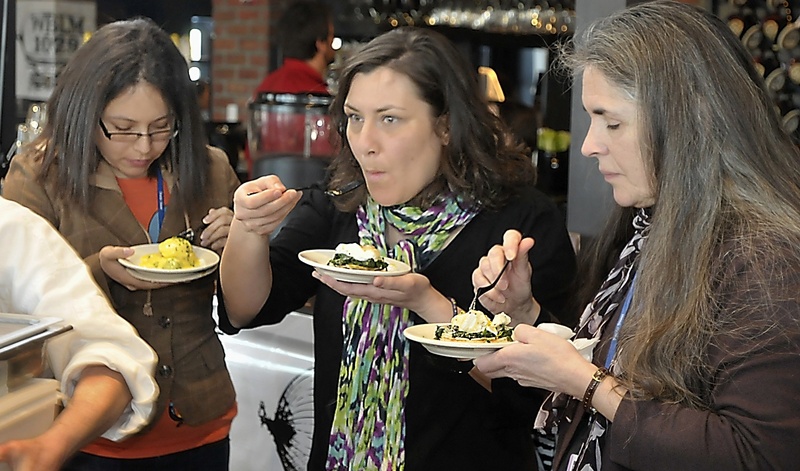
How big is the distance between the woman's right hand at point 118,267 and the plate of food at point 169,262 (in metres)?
0.02

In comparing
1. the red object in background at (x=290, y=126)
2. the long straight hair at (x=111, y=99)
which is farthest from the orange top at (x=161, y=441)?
the red object in background at (x=290, y=126)

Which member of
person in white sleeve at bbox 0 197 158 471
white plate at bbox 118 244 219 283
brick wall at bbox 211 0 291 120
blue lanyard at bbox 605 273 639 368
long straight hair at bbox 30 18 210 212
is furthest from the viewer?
brick wall at bbox 211 0 291 120

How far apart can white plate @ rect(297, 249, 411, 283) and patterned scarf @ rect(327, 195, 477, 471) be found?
0.10m

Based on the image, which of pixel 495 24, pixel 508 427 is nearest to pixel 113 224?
pixel 508 427

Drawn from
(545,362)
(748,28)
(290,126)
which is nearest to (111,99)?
(545,362)

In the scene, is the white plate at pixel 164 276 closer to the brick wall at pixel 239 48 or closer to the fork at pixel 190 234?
the fork at pixel 190 234

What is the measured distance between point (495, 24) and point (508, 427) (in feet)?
15.7

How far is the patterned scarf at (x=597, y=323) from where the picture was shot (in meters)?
1.55

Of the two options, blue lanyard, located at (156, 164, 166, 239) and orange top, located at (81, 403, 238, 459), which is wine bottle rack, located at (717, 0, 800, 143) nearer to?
blue lanyard, located at (156, 164, 166, 239)

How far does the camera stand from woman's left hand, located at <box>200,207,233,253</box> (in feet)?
6.92

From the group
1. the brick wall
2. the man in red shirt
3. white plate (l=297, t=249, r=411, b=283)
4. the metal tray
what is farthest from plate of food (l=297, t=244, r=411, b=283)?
the brick wall

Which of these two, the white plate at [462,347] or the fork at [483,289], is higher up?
the fork at [483,289]

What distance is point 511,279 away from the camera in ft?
6.10

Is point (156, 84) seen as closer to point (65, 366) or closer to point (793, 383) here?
point (65, 366)
